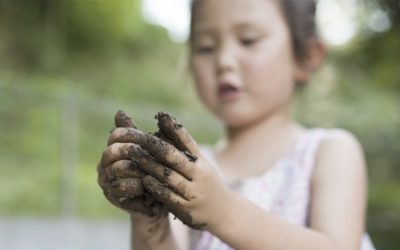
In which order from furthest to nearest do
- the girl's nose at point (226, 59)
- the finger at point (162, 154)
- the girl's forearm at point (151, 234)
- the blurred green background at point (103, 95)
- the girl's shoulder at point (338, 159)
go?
the blurred green background at point (103, 95) → the girl's nose at point (226, 59) → the girl's shoulder at point (338, 159) → the girl's forearm at point (151, 234) → the finger at point (162, 154)

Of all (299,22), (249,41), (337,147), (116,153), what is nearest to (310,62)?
(299,22)

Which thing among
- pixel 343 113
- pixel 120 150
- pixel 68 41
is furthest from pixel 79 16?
pixel 120 150

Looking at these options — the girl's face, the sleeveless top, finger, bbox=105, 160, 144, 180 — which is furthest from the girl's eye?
finger, bbox=105, 160, 144, 180

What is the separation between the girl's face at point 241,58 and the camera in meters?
1.43

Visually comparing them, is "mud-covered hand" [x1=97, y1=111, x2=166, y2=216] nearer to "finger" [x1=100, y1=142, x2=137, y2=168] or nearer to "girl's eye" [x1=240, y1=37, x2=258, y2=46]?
"finger" [x1=100, y1=142, x2=137, y2=168]

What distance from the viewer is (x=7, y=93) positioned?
15.7ft

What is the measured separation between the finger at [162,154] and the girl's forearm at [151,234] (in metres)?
0.22

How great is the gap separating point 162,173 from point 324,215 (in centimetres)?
47

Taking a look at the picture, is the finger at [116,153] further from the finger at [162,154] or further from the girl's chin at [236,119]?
the girl's chin at [236,119]

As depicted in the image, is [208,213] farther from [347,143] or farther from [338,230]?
[347,143]

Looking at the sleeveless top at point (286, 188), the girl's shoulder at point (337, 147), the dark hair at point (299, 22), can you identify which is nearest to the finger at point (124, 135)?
the sleeveless top at point (286, 188)

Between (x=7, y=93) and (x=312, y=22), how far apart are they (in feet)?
11.8

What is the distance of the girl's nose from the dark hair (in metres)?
0.16

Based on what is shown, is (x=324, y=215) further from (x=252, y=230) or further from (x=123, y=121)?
(x=123, y=121)
